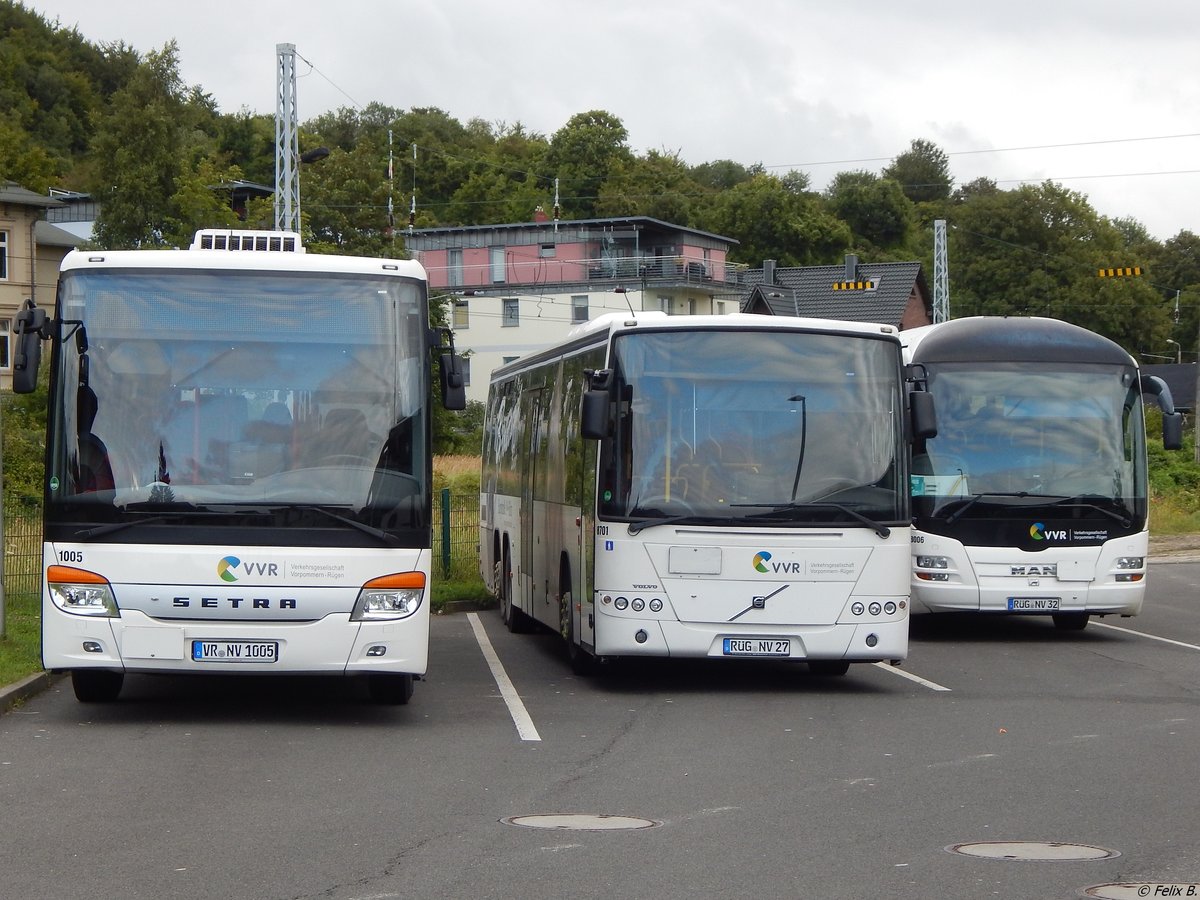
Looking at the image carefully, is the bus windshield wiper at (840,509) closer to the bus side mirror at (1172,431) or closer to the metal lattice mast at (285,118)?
the bus side mirror at (1172,431)

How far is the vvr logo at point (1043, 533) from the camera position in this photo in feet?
57.7

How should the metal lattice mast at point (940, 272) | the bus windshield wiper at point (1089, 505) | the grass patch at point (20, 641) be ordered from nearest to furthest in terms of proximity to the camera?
the grass patch at point (20, 641)
the bus windshield wiper at point (1089, 505)
the metal lattice mast at point (940, 272)

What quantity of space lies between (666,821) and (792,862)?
1.05 metres

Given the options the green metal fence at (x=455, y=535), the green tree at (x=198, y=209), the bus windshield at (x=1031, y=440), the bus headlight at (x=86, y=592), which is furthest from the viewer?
the green tree at (x=198, y=209)

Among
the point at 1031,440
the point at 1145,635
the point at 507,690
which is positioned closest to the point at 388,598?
A: the point at 507,690

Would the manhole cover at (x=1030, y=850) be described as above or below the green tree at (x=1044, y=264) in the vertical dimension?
below

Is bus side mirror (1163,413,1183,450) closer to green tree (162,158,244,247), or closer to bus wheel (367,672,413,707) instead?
bus wheel (367,672,413,707)

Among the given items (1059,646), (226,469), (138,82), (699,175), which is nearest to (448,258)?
(138,82)

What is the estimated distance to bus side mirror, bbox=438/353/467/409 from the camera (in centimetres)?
1128

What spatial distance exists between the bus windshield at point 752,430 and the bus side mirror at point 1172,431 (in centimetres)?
550

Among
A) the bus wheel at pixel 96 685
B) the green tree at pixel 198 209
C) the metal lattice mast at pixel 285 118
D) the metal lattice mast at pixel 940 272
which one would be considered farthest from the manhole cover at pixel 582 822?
the metal lattice mast at pixel 940 272

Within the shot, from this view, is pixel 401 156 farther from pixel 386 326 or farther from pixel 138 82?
pixel 386 326

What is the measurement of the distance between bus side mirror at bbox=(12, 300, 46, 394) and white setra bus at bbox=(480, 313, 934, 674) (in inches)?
162

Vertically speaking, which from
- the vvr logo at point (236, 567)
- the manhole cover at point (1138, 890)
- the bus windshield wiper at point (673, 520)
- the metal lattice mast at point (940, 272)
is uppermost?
the metal lattice mast at point (940, 272)
